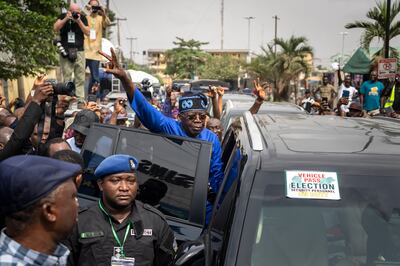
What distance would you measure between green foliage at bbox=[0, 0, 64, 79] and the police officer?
23.1 feet

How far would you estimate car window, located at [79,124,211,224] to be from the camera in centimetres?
424

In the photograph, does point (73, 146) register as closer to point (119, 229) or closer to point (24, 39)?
point (119, 229)

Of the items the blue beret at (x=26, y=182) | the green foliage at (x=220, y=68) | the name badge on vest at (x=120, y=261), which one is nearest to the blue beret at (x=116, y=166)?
the name badge on vest at (x=120, y=261)

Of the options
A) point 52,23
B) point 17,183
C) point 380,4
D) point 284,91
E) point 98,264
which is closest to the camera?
point 17,183

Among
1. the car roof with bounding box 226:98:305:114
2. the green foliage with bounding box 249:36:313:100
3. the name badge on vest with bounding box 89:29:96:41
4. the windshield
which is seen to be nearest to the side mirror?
the windshield

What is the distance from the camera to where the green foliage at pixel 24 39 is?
1002cm

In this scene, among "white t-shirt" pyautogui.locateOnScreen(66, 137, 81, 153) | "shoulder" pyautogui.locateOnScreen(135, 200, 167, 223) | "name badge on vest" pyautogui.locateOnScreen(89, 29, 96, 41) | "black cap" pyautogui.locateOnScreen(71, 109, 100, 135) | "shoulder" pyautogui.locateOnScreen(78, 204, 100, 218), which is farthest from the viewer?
"name badge on vest" pyautogui.locateOnScreen(89, 29, 96, 41)

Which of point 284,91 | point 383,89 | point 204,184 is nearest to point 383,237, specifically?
point 204,184

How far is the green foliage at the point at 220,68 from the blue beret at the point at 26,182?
80.6 meters

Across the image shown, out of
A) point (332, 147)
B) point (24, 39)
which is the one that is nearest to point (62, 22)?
point (24, 39)

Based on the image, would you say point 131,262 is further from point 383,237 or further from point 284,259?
point 383,237

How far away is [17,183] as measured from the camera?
1.84 m

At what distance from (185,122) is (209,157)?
0.63 metres

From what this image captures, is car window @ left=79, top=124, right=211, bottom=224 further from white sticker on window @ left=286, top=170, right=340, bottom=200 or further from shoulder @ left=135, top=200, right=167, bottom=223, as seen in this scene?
white sticker on window @ left=286, top=170, right=340, bottom=200
